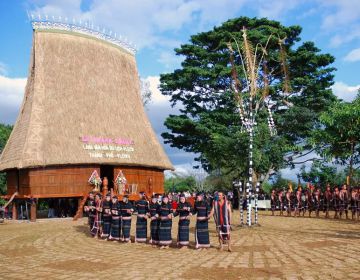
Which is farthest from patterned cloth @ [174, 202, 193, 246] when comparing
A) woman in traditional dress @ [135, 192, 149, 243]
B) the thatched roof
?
the thatched roof

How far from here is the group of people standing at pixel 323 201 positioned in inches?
843

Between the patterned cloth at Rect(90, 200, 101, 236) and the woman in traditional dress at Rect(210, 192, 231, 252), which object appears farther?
the patterned cloth at Rect(90, 200, 101, 236)

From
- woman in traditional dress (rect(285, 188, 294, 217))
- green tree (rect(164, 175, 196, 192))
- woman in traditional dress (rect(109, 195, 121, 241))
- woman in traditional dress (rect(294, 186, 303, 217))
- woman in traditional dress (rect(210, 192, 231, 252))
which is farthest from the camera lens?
green tree (rect(164, 175, 196, 192))

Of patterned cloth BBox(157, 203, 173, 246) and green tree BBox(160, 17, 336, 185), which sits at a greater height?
green tree BBox(160, 17, 336, 185)

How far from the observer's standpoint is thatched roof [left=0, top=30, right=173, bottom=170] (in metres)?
25.3

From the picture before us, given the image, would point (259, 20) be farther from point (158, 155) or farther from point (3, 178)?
point (3, 178)

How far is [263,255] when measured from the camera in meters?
10.2

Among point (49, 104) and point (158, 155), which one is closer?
point (49, 104)

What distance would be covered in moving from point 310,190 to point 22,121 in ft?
60.9

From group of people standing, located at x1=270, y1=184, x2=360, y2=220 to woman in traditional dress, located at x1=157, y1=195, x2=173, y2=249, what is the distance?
474 inches

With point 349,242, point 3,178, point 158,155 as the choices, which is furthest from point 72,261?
point 3,178

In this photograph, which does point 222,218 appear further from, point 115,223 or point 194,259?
point 115,223

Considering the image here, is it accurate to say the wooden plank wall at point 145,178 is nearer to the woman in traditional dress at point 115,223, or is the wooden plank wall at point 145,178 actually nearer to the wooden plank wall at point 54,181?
the wooden plank wall at point 54,181

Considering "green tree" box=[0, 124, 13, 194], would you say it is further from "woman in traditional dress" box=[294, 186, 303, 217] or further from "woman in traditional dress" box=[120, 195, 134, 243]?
"woman in traditional dress" box=[120, 195, 134, 243]
